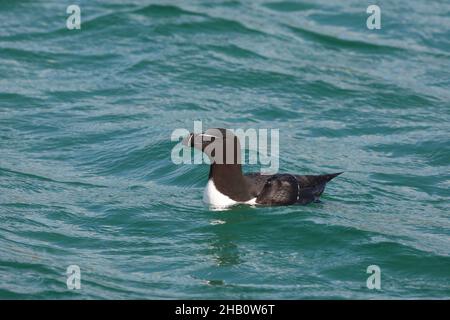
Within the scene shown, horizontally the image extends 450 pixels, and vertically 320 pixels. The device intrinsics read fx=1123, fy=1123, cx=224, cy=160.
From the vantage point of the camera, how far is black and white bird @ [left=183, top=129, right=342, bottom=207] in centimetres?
1398

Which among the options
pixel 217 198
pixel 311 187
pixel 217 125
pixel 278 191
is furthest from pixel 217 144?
pixel 217 125

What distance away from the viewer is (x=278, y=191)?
14.2m

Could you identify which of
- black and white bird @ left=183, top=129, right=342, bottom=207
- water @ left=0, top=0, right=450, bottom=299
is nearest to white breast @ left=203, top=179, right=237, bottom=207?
black and white bird @ left=183, top=129, right=342, bottom=207

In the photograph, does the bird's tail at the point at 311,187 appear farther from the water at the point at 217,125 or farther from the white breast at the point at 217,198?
the white breast at the point at 217,198

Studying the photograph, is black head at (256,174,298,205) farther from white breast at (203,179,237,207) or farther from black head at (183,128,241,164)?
black head at (183,128,241,164)

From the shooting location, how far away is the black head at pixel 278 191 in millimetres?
14195

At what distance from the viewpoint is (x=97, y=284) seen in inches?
481

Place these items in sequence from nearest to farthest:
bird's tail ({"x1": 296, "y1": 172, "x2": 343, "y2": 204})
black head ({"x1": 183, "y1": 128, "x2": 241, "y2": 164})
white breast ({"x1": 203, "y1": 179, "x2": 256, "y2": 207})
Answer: black head ({"x1": 183, "y1": 128, "x2": 241, "y2": 164}) < white breast ({"x1": 203, "y1": 179, "x2": 256, "y2": 207}) < bird's tail ({"x1": 296, "y1": 172, "x2": 343, "y2": 204})

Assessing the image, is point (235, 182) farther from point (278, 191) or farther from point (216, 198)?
point (278, 191)

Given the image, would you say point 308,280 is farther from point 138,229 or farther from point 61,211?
point 61,211

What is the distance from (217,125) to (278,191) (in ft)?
13.8

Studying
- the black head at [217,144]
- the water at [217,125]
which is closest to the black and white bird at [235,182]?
the black head at [217,144]

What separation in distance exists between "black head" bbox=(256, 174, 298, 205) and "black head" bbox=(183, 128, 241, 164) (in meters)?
0.53

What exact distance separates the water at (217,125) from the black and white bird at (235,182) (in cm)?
17
